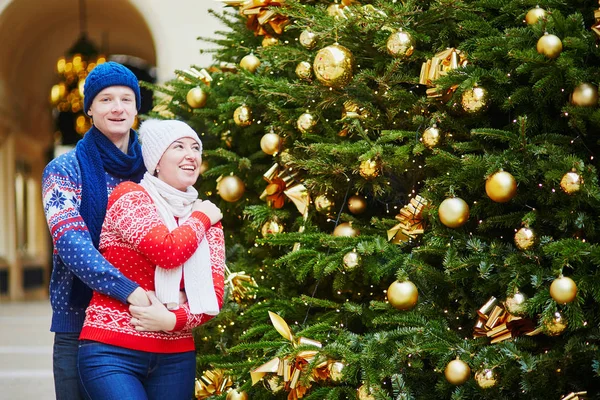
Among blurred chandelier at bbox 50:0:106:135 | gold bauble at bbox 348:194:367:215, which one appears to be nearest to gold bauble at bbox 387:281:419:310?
gold bauble at bbox 348:194:367:215

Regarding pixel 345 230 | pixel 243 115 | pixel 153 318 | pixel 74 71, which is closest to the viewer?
pixel 153 318

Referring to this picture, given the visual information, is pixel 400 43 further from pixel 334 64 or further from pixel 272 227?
pixel 272 227

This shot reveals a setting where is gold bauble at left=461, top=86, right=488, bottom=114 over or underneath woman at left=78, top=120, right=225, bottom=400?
over

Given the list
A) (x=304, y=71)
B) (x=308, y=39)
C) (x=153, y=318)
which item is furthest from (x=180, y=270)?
(x=308, y=39)

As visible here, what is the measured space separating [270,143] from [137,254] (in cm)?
109

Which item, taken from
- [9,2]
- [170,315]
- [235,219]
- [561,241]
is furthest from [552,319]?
[9,2]

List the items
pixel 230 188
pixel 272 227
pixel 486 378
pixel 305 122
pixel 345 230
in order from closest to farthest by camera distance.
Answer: pixel 486 378
pixel 345 230
pixel 305 122
pixel 272 227
pixel 230 188

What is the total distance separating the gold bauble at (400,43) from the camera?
9.25 feet

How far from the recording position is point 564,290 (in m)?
2.38

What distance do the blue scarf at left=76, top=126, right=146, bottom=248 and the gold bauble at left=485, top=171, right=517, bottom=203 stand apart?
4.01ft

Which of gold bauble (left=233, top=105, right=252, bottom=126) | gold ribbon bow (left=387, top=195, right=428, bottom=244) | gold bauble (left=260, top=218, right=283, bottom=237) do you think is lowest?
gold bauble (left=260, top=218, right=283, bottom=237)

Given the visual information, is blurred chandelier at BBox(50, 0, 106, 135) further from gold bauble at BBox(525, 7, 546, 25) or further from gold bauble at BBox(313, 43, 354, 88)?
gold bauble at BBox(525, 7, 546, 25)

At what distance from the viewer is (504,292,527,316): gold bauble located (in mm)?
2514

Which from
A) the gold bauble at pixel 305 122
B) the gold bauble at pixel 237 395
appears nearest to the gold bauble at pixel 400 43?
the gold bauble at pixel 305 122
